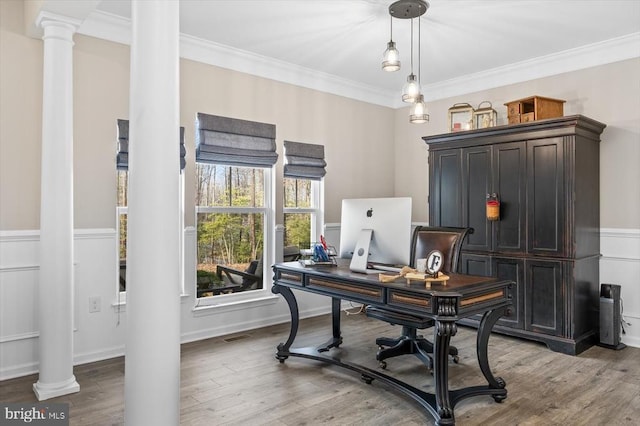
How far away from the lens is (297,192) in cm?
494

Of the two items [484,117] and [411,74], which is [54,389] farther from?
[484,117]

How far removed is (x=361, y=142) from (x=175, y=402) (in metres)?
4.31

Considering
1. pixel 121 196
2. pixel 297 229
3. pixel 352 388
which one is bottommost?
pixel 352 388

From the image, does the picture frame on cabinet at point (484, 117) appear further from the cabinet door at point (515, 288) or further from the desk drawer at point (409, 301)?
the desk drawer at point (409, 301)

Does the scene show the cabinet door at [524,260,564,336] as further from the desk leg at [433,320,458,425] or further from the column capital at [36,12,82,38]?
the column capital at [36,12,82,38]

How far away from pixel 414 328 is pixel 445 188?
191cm

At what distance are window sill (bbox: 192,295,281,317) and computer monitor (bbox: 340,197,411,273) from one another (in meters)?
1.56

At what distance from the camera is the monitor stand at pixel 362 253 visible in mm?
3043

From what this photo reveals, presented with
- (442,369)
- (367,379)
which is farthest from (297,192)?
(442,369)

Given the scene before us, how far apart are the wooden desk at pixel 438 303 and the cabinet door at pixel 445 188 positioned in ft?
5.95

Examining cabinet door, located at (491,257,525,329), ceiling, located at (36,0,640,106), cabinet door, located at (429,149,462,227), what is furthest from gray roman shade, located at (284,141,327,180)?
cabinet door, located at (491,257,525,329)

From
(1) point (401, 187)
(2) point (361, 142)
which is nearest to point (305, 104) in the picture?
(2) point (361, 142)

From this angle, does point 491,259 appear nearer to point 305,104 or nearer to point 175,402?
point 305,104

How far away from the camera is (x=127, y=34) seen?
366 cm
